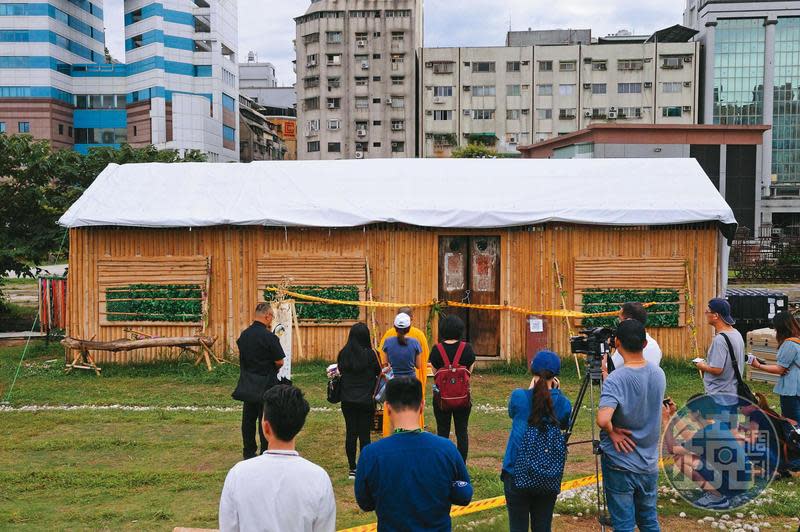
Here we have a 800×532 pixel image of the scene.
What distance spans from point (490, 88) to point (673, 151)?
1114 inches

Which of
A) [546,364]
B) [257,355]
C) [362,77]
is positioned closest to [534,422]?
[546,364]

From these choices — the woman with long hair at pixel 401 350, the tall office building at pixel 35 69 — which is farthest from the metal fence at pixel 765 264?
the tall office building at pixel 35 69

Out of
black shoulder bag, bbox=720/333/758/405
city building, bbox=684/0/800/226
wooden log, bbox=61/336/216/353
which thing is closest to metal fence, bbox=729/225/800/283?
wooden log, bbox=61/336/216/353

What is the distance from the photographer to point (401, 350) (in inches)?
294

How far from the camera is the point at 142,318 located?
1384 centimetres

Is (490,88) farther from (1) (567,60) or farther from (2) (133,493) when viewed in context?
→ (2) (133,493)

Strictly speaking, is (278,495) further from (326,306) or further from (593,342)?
(326,306)

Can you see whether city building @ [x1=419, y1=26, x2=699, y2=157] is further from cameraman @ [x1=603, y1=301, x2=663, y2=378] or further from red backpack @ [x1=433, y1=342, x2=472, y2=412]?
cameraman @ [x1=603, y1=301, x2=663, y2=378]

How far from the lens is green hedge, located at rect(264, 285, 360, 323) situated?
13.6 meters

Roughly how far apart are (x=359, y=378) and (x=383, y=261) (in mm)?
6704

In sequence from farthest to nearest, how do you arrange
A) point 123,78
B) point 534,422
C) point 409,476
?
point 123,78 < point 534,422 < point 409,476

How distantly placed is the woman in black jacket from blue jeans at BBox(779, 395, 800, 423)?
15.0ft

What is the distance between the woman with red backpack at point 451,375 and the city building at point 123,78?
7046 centimetres

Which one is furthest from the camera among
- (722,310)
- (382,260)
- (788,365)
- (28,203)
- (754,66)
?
(754,66)
